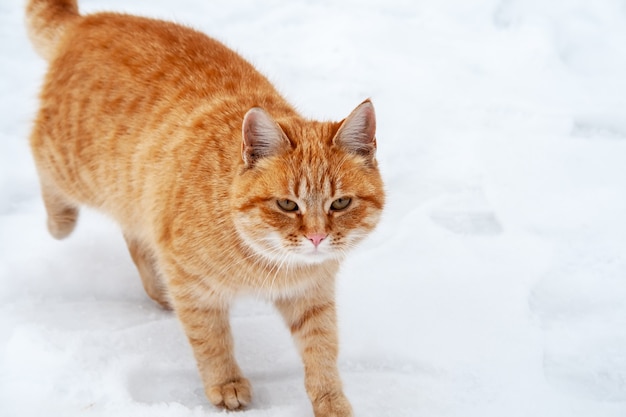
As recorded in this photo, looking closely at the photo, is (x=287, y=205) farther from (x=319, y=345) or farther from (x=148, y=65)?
(x=148, y=65)

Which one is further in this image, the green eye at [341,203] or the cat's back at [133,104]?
the cat's back at [133,104]

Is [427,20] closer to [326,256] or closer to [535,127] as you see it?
[535,127]

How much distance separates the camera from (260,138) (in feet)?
9.82

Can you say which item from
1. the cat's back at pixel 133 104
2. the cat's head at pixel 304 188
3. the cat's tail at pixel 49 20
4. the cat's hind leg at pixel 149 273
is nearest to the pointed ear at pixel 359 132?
the cat's head at pixel 304 188

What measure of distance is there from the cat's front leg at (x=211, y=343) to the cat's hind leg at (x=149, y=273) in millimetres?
711

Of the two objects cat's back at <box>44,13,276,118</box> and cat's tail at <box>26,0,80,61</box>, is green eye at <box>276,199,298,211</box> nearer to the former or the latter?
cat's back at <box>44,13,276,118</box>

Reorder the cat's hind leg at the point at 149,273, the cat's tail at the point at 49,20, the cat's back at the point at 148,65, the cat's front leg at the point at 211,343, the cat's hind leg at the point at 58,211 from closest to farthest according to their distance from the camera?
the cat's front leg at the point at 211,343 → the cat's back at the point at 148,65 → the cat's hind leg at the point at 149,273 → the cat's hind leg at the point at 58,211 → the cat's tail at the point at 49,20

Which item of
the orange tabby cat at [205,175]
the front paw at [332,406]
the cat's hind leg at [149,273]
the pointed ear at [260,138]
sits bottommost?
the cat's hind leg at [149,273]

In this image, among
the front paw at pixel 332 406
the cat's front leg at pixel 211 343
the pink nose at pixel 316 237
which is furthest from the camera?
the cat's front leg at pixel 211 343

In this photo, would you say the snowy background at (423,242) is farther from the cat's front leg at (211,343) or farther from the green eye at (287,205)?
the green eye at (287,205)

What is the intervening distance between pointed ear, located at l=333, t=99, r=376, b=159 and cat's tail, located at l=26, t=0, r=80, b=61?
2109 millimetres

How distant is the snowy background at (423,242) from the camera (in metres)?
3.42

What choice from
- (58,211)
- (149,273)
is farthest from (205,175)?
(58,211)

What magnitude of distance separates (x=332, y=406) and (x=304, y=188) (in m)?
0.98
